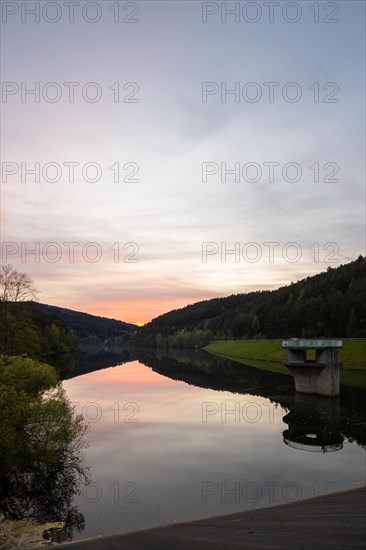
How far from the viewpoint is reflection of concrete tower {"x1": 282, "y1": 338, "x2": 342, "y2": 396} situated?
65.2 metres

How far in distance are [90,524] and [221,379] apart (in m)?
73.9

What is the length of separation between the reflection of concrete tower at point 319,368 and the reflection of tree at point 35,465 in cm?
4520

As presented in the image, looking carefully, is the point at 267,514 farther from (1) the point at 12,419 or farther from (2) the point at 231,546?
(1) the point at 12,419

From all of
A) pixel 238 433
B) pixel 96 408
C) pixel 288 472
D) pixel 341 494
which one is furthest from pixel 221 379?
pixel 341 494

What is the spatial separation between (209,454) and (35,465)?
13.8 m

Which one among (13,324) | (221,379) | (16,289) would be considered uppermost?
(16,289)

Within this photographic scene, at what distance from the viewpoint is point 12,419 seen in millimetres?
25688

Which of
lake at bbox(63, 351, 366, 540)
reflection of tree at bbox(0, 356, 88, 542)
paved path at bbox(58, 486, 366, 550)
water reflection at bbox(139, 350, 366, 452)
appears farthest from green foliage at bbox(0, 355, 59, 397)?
water reflection at bbox(139, 350, 366, 452)

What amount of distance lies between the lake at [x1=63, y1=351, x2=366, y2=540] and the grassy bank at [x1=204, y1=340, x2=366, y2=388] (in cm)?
2559

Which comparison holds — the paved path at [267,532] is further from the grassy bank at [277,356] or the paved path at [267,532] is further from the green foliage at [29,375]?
the grassy bank at [277,356]

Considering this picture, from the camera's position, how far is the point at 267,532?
54.5 ft

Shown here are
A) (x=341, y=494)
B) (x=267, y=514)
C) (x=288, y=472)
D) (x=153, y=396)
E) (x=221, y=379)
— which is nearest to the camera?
(x=267, y=514)

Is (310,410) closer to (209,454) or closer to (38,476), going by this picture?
(209,454)

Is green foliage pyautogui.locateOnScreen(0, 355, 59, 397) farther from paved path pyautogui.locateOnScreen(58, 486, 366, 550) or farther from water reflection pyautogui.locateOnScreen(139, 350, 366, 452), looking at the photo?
water reflection pyautogui.locateOnScreen(139, 350, 366, 452)
